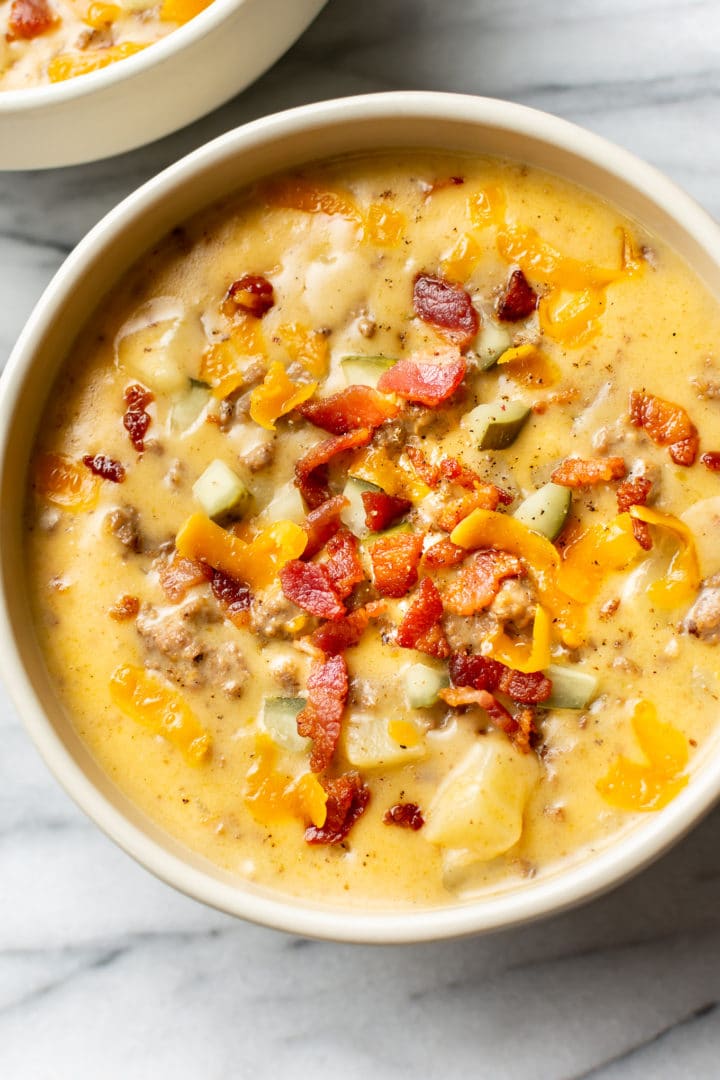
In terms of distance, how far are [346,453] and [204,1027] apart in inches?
60.8

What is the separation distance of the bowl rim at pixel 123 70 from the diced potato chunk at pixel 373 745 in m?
1.48

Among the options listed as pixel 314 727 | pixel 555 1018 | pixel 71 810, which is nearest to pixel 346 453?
pixel 314 727

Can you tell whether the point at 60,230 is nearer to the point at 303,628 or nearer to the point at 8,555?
the point at 8,555

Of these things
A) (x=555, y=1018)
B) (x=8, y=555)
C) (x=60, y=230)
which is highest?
(x=60, y=230)

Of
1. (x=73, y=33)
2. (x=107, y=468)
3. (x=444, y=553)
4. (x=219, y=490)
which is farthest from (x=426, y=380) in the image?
(x=73, y=33)

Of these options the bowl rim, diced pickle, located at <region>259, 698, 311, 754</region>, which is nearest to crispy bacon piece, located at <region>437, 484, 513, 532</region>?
diced pickle, located at <region>259, 698, 311, 754</region>

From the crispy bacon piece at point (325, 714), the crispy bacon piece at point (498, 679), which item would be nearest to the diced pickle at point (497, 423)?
the crispy bacon piece at point (498, 679)

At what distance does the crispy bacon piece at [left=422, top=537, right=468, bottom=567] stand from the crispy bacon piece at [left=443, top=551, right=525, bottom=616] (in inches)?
1.2

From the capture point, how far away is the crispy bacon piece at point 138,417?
270 cm

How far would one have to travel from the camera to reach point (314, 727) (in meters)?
2.59

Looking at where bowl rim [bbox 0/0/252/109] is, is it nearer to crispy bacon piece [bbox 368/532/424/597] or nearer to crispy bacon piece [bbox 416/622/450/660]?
crispy bacon piece [bbox 368/532/424/597]

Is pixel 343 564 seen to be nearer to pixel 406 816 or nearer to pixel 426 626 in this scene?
pixel 426 626

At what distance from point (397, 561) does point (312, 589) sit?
7.5 inches

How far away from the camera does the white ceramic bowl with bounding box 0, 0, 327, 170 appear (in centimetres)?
266
